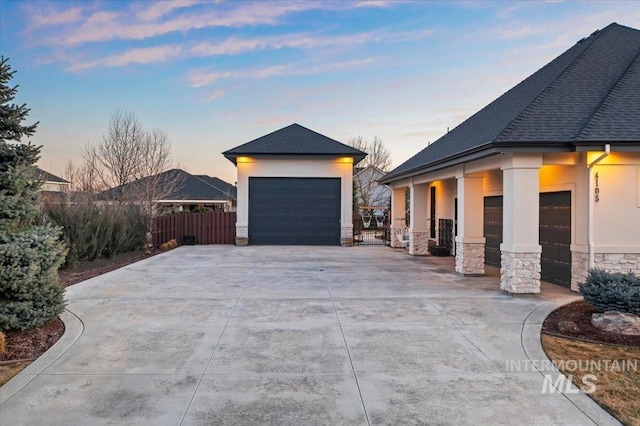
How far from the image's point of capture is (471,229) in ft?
37.8

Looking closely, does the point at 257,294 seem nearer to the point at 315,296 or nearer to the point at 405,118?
the point at 315,296

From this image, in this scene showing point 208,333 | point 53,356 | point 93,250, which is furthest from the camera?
point 93,250

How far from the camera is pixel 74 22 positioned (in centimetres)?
1289

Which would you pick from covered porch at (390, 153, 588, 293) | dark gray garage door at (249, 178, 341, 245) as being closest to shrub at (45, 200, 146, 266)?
dark gray garage door at (249, 178, 341, 245)

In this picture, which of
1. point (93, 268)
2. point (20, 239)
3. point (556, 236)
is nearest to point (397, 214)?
point (556, 236)

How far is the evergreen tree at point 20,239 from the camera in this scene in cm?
557

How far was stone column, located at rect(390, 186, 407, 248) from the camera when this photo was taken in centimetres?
2000

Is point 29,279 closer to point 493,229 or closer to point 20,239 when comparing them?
point 20,239

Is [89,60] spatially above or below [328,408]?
above

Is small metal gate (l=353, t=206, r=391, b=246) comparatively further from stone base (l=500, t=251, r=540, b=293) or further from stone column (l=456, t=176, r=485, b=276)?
stone base (l=500, t=251, r=540, b=293)

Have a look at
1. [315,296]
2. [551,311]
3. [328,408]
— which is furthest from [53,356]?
[551,311]

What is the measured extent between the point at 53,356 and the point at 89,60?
14059mm

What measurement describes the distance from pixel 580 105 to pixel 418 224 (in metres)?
7.94

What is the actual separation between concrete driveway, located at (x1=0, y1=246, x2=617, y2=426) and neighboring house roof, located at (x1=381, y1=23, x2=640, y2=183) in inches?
128
